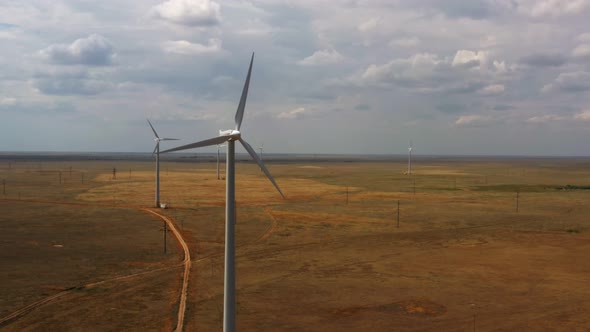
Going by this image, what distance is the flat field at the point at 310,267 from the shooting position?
30.9m

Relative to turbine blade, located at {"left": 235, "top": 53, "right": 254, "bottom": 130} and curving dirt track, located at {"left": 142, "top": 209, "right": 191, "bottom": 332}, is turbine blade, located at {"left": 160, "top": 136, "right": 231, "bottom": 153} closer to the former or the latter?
turbine blade, located at {"left": 235, "top": 53, "right": 254, "bottom": 130}

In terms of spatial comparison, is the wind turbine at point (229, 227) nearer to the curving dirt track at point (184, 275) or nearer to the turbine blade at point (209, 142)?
the turbine blade at point (209, 142)

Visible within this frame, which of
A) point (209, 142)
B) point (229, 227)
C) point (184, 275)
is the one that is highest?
point (209, 142)

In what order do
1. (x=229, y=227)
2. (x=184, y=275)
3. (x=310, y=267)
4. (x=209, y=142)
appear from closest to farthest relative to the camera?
(x=229, y=227) → (x=209, y=142) → (x=184, y=275) → (x=310, y=267)

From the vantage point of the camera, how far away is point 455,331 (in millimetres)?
28766

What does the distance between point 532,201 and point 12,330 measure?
288 ft

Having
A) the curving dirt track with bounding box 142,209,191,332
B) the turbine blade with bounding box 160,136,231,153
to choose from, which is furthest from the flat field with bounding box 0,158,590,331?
the turbine blade with bounding box 160,136,231,153

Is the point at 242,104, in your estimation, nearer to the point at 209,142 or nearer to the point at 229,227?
the point at 209,142

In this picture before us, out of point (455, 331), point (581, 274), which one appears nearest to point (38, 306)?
point (455, 331)

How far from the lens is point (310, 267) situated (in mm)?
43000

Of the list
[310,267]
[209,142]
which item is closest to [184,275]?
[310,267]

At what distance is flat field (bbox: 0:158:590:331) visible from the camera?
30875 mm

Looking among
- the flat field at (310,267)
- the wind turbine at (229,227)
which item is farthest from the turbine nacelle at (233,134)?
the flat field at (310,267)

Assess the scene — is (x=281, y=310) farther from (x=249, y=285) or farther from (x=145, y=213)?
(x=145, y=213)
